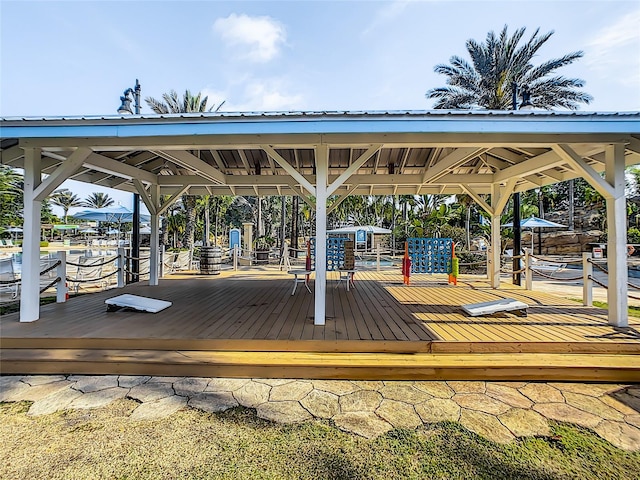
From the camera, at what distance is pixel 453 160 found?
581 cm

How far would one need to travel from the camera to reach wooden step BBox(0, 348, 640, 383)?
3543 millimetres

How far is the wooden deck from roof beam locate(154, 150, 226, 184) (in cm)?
258

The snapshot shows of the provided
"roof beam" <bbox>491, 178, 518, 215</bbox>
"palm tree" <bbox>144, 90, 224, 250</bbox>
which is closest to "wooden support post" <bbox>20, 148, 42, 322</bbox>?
"roof beam" <bbox>491, 178, 518, 215</bbox>

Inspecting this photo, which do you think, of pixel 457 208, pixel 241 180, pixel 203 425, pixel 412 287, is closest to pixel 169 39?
pixel 241 180

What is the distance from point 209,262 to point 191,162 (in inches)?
212

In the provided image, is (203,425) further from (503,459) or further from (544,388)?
(544,388)

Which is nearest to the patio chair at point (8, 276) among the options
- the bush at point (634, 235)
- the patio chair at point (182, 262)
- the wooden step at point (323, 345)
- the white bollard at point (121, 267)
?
the white bollard at point (121, 267)

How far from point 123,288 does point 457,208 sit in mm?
22783

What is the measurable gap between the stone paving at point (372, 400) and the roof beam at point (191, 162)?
11.6 ft

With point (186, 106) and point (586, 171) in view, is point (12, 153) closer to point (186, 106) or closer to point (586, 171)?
point (586, 171)

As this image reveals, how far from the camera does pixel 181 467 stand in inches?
85.9

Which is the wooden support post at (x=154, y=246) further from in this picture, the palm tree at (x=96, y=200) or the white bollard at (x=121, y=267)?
the palm tree at (x=96, y=200)

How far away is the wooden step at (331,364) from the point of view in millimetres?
3543

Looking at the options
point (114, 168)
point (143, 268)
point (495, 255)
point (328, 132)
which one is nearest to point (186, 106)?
point (143, 268)
